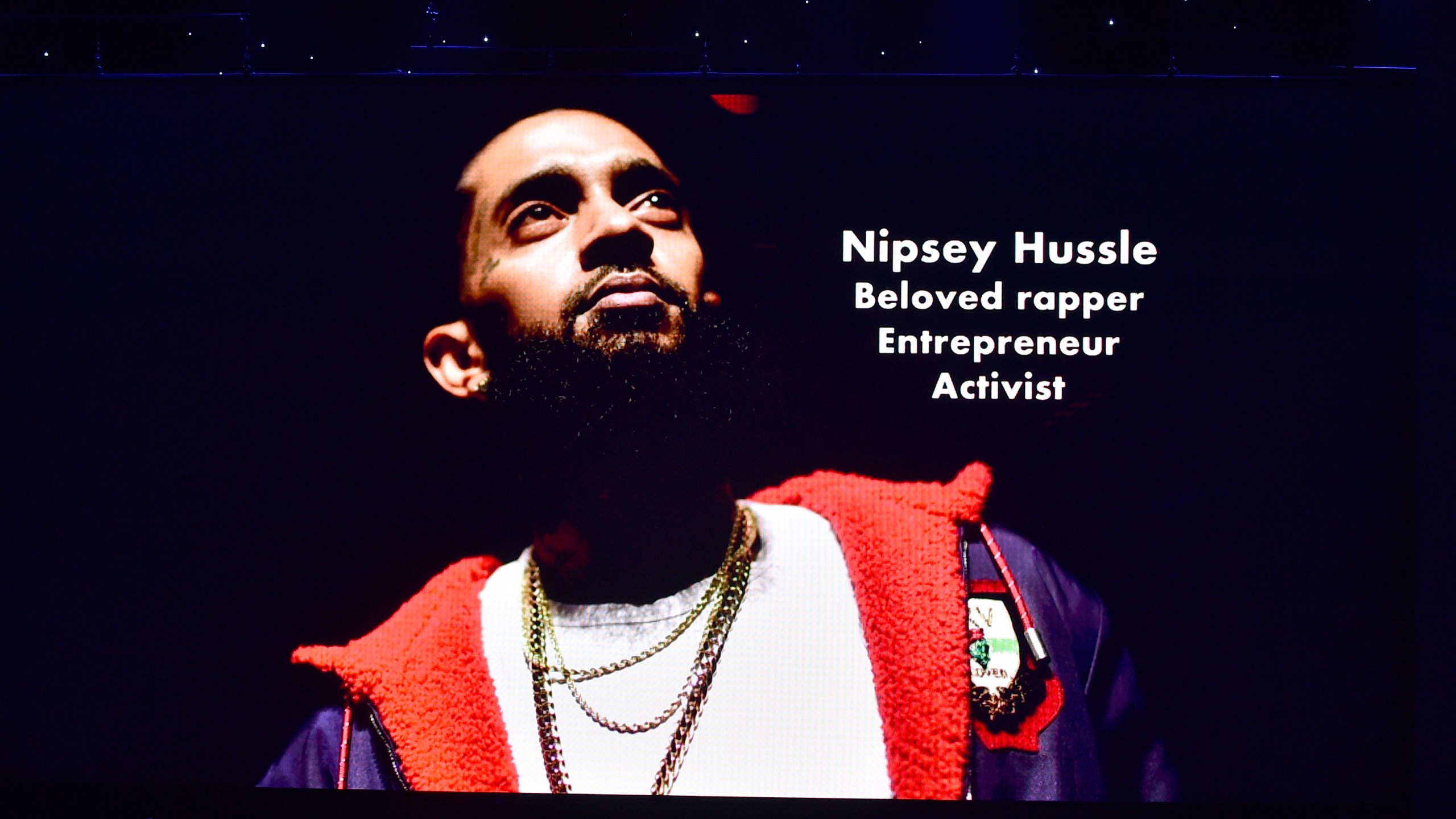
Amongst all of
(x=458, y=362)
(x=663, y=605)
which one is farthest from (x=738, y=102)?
(x=663, y=605)

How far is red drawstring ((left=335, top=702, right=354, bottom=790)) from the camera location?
85.4 inches

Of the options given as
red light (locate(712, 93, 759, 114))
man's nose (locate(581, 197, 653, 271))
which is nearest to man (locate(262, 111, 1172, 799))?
man's nose (locate(581, 197, 653, 271))

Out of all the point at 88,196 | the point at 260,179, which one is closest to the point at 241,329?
the point at 260,179

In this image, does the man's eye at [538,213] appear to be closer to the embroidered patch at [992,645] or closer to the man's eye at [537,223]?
the man's eye at [537,223]

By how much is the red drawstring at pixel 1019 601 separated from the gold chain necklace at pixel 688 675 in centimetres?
53

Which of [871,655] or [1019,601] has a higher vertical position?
[1019,601]

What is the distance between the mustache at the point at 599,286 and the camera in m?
2.19

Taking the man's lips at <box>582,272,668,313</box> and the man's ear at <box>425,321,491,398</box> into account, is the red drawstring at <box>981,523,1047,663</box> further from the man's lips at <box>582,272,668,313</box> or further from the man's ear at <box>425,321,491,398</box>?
the man's ear at <box>425,321,491,398</box>

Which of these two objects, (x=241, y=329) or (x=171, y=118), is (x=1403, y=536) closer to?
(x=241, y=329)

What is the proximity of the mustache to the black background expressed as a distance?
0.11m

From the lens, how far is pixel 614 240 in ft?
7.20

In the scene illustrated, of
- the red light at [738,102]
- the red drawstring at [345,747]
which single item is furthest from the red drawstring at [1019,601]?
the red drawstring at [345,747]

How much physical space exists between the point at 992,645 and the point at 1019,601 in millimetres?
112

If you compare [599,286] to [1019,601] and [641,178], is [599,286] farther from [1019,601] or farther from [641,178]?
[1019,601]
